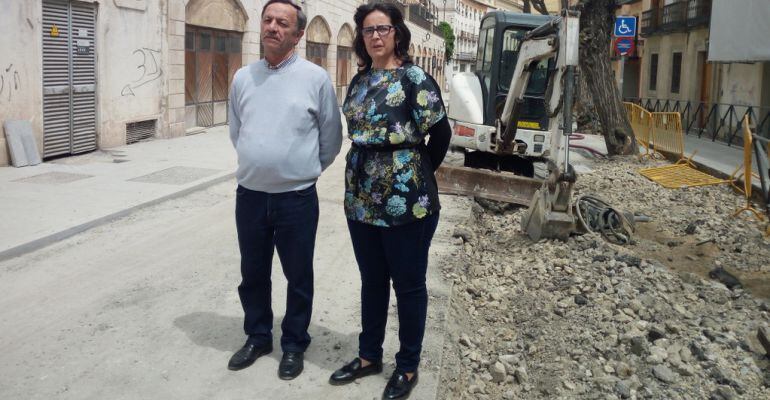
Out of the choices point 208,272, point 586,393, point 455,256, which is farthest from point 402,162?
point 455,256

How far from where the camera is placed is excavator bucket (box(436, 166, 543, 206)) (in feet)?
30.1

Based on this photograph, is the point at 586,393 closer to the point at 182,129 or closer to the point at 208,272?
the point at 208,272

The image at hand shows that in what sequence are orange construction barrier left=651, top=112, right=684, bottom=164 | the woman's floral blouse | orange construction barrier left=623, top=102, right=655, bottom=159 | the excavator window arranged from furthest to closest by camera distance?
orange construction barrier left=623, top=102, right=655, bottom=159
orange construction barrier left=651, top=112, right=684, bottom=164
the excavator window
the woman's floral blouse

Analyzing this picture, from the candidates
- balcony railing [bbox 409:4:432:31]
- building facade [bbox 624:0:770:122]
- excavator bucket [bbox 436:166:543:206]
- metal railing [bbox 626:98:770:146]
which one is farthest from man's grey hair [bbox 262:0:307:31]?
balcony railing [bbox 409:4:432:31]

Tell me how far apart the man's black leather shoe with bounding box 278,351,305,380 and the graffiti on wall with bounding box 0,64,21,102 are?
8.23 meters

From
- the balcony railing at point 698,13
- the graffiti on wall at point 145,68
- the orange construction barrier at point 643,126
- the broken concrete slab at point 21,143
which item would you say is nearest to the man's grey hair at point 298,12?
the broken concrete slab at point 21,143

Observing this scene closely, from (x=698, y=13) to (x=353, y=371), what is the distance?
2546 cm

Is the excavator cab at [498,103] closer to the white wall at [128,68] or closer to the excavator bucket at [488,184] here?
the excavator bucket at [488,184]

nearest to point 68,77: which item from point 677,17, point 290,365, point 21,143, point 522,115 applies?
point 21,143

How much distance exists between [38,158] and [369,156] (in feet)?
29.0

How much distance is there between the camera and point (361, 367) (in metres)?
3.66

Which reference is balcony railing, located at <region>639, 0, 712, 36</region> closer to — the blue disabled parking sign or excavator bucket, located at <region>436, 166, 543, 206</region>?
the blue disabled parking sign

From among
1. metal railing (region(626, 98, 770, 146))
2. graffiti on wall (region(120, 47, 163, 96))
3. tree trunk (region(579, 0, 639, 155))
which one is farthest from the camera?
metal railing (region(626, 98, 770, 146))

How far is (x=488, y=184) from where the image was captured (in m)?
9.31
